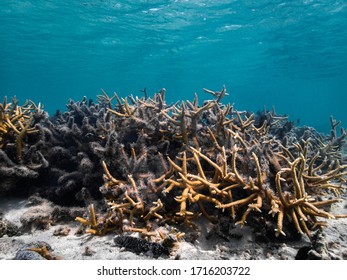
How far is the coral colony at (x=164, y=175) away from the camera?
9.55ft

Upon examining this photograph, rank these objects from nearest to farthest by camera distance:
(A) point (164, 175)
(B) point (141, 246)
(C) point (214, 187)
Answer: (B) point (141, 246) → (C) point (214, 187) → (A) point (164, 175)

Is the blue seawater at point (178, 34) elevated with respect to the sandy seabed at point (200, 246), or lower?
elevated

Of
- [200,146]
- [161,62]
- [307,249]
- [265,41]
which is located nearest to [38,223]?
[200,146]

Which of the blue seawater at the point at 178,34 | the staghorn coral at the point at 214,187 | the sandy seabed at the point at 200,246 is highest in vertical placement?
the blue seawater at the point at 178,34

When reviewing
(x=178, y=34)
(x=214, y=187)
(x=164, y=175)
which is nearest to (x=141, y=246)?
(x=164, y=175)

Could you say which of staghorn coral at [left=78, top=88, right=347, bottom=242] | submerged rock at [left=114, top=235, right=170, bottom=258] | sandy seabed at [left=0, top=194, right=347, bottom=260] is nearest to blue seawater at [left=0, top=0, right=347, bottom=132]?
staghorn coral at [left=78, top=88, right=347, bottom=242]

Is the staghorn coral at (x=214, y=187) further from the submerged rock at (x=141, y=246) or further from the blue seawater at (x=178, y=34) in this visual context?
the blue seawater at (x=178, y=34)

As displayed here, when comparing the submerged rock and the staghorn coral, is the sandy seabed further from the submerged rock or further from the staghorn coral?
the staghorn coral

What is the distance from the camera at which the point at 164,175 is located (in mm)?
3270

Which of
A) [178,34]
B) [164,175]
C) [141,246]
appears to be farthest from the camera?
[178,34]

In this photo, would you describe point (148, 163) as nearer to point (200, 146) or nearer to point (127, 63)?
point (200, 146)

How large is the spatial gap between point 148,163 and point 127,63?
134 feet

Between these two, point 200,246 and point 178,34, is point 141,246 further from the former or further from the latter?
point 178,34

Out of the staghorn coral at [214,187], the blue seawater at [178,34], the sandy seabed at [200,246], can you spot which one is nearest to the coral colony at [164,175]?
the staghorn coral at [214,187]
